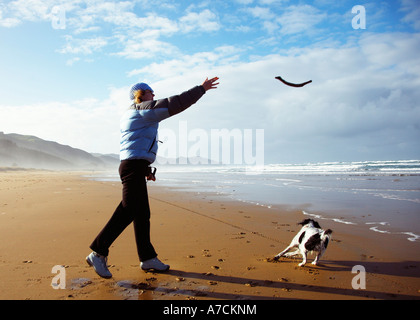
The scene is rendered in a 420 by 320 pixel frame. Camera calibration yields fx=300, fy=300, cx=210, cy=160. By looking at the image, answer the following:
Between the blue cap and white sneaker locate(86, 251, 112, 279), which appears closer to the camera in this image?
white sneaker locate(86, 251, 112, 279)

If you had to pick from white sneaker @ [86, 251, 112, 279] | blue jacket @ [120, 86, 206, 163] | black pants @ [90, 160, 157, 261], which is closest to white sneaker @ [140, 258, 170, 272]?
black pants @ [90, 160, 157, 261]

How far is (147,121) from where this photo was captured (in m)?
3.37

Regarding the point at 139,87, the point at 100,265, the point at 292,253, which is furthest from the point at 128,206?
the point at 292,253

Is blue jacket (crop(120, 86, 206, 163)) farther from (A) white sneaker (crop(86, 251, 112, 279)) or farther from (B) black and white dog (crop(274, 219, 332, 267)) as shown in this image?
(B) black and white dog (crop(274, 219, 332, 267))

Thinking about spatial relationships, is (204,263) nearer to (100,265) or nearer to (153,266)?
(153,266)

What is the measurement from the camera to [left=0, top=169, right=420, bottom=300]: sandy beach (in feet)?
9.73

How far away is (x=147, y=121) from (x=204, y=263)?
6.42 feet

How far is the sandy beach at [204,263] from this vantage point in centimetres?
297

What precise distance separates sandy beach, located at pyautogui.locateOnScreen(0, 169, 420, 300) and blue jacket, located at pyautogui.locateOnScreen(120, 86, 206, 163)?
1416 millimetres

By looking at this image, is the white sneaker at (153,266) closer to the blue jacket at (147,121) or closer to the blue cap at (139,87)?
the blue jacket at (147,121)

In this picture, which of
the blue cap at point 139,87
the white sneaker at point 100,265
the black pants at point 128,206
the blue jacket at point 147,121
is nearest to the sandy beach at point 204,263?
the white sneaker at point 100,265

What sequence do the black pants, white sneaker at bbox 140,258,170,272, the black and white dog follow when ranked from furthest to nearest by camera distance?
1. the black and white dog
2. white sneaker at bbox 140,258,170,272
3. the black pants
